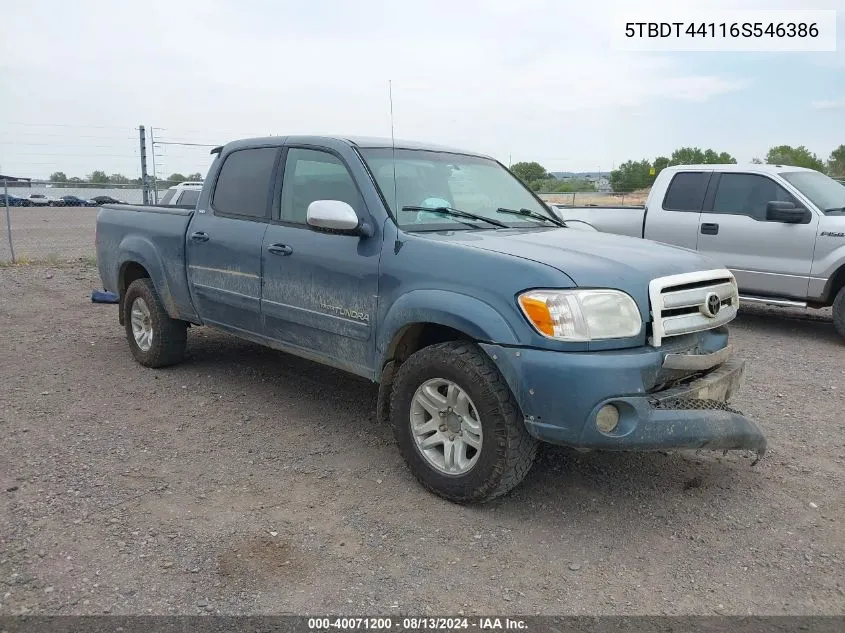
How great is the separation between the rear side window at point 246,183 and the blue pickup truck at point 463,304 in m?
0.02

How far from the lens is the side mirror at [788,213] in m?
7.96

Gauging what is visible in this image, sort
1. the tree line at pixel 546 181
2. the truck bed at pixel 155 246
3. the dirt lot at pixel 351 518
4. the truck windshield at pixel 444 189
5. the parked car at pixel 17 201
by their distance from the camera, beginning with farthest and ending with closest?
1. the parked car at pixel 17 201
2. the tree line at pixel 546 181
3. the truck bed at pixel 155 246
4. the truck windshield at pixel 444 189
5. the dirt lot at pixel 351 518

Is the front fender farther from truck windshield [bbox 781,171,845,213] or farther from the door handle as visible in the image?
truck windshield [bbox 781,171,845,213]

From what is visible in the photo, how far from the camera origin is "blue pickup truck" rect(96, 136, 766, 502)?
11.1 feet

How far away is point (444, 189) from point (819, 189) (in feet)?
19.0

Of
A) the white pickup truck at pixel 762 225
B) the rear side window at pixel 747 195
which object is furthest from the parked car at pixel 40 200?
the rear side window at pixel 747 195

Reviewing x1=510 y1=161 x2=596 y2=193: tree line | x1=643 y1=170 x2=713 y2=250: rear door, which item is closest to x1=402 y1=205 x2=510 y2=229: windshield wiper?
x1=643 y1=170 x2=713 y2=250: rear door

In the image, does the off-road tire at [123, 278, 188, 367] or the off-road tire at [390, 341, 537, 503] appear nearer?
the off-road tire at [390, 341, 537, 503]

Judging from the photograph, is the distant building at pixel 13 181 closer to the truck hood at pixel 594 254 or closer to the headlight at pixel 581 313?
the truck hood at pixel 594 254

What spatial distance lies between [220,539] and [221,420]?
1721 millimetres

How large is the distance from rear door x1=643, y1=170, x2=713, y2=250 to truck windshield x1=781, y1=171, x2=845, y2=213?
95cm

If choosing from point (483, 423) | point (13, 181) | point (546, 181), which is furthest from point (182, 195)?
point (546, 181)

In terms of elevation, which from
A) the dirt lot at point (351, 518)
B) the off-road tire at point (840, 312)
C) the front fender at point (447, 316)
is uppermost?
the front fender at point (447, 316)

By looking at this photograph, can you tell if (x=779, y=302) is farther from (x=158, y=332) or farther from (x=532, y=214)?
(x=158, y=332)
